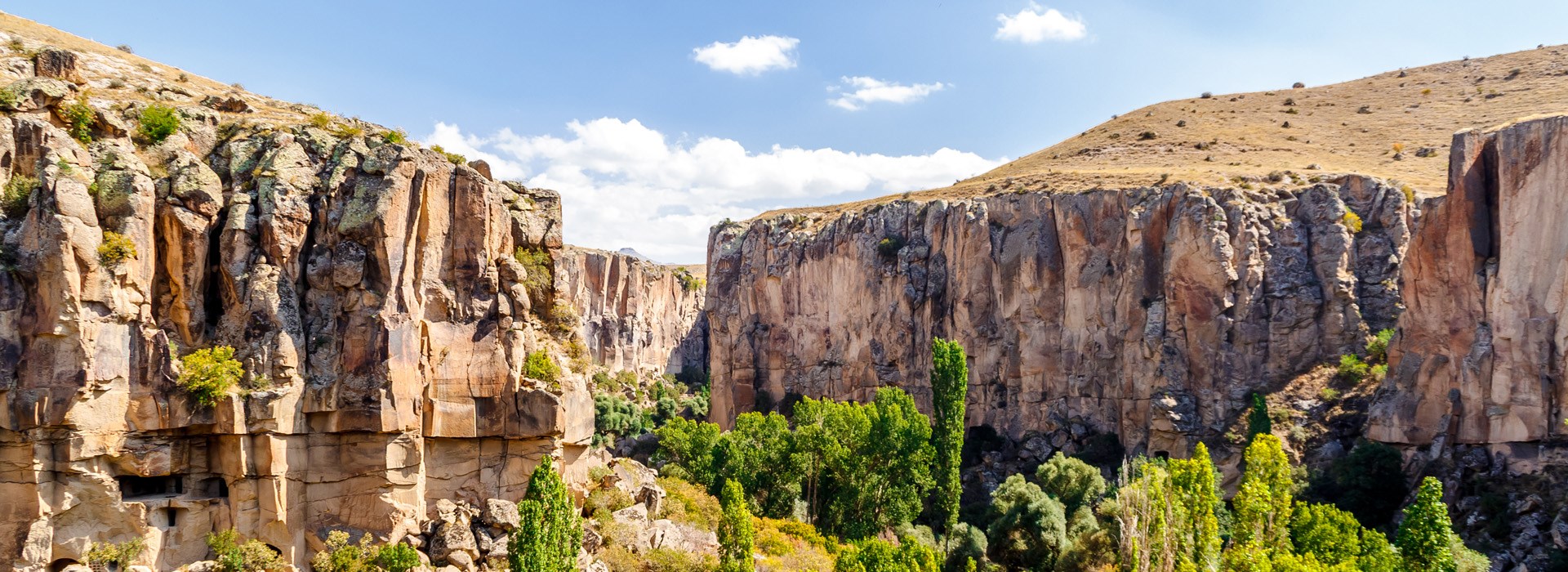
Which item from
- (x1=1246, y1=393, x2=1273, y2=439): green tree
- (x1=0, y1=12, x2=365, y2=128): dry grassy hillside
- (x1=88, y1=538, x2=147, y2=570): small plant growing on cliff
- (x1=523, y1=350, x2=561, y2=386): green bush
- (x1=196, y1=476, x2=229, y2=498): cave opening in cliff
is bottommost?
(x1=1246, y1=393, x2=1273, y2=439): green tree

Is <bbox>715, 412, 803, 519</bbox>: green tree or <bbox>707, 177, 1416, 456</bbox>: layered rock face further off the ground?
<bbox>707, 177, 1416, 456</bbox>: layered rock face

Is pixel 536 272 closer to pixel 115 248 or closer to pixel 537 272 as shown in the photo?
pixel 537 272

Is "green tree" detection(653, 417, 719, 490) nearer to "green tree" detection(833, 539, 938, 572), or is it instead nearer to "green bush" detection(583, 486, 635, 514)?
"green bush" detection(583, 486, 635, 514)

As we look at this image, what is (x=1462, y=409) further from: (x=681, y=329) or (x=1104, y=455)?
(x=681, y=329)

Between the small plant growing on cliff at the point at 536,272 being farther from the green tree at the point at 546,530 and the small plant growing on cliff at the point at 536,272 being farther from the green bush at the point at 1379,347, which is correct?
the green bush at the point at 1379,347

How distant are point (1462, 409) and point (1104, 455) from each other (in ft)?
62.3

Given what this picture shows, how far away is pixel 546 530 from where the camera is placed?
20078mm

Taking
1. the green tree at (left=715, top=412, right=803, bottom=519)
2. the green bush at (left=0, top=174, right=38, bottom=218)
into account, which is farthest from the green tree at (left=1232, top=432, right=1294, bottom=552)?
the green bush at (left=0, top=174, right=38, bottom=218)

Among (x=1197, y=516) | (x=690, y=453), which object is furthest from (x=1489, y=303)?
(x=690, y=453)

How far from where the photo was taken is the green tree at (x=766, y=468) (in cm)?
3944

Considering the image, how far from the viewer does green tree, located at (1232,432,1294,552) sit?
911 inches

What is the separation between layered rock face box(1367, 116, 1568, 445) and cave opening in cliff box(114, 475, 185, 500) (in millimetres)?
45622

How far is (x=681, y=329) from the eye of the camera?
369 ft

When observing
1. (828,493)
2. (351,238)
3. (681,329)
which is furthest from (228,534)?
A: (681,329)
